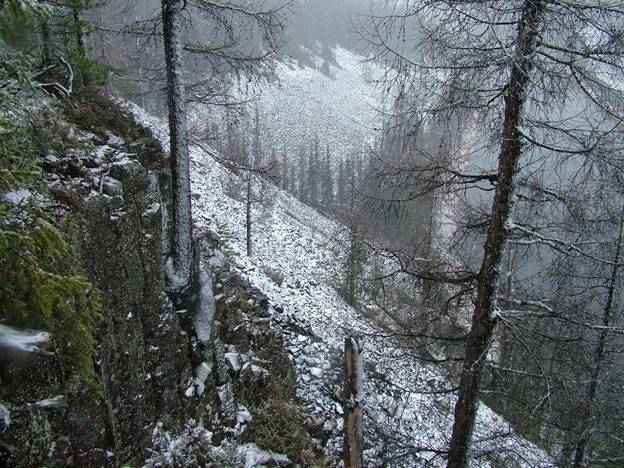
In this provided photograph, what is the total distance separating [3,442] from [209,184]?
20775 mm

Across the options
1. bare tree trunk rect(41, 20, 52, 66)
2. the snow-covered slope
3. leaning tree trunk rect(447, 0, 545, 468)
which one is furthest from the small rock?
the snow-covered slope

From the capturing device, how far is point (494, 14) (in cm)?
313

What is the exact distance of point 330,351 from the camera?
9.23 metres

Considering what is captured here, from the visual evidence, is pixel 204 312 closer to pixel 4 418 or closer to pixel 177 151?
pixel 177 151

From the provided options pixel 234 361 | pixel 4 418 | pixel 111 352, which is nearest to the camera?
pixel 4 418

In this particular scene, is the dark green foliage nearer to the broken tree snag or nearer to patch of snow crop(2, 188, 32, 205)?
patch of snow crop(2, 188, 32, 205)

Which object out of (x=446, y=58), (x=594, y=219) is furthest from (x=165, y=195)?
(x=594, y=219)

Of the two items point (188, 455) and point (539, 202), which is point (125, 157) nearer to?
point (188, 455)

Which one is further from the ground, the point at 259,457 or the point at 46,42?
the point at 46,42

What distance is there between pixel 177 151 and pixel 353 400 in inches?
180

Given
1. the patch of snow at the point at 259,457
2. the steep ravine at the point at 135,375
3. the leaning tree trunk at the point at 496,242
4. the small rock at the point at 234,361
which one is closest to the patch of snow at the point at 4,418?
the steep ravine at the point at 135,375

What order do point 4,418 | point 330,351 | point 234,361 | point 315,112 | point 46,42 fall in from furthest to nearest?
point 315,112 < point 330,351 < point 46,42 < point 234,361 < point 4,418

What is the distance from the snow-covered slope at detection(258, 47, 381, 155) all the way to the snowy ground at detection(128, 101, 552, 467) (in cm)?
4902

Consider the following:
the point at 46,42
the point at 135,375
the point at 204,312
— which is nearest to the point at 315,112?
the point at 46,42
